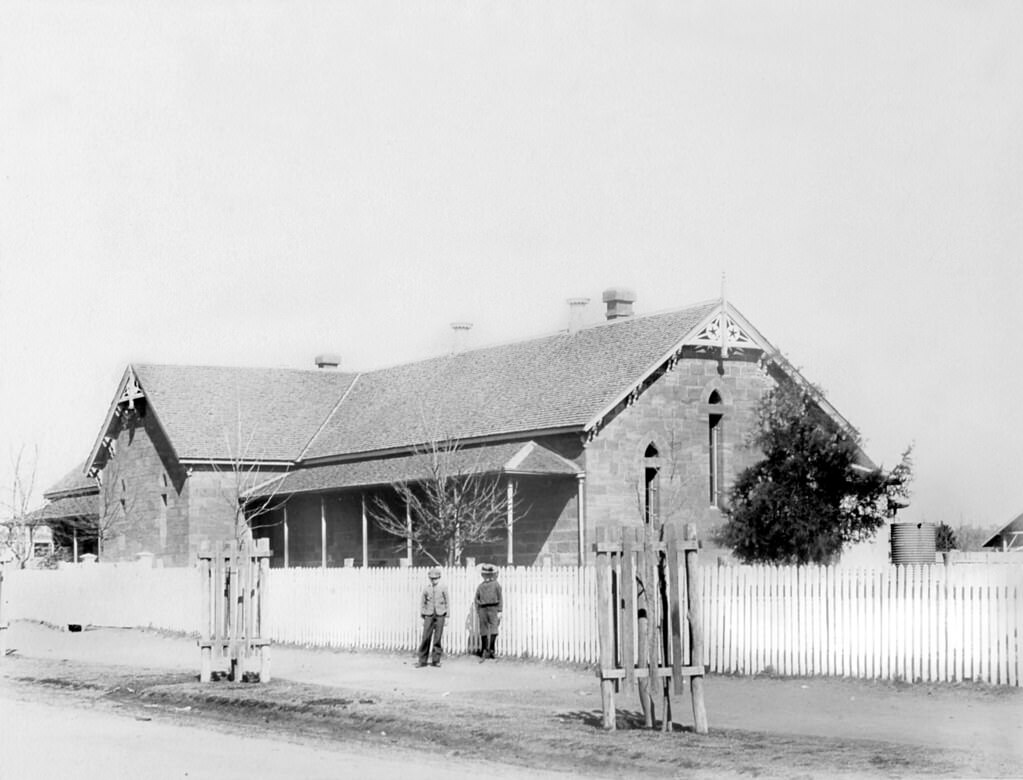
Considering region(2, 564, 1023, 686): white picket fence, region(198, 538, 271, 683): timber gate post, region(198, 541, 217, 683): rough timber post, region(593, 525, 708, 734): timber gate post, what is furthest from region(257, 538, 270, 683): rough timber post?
region(593, 525, 708, 734): timber gate post

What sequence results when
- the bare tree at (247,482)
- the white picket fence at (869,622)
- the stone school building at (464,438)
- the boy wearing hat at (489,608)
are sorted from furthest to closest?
the bare tree at (247,482) < the stone school building at (464,438) < the boy wearing hat at (489,608) < the white picket fence at (869,622)

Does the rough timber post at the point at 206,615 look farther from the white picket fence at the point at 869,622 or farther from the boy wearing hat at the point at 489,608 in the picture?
the white picket fence at the point at 869,622

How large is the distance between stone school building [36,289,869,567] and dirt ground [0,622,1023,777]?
9.06 meters

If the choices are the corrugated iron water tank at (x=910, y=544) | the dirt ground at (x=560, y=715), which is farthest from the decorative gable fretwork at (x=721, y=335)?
the dirt ground at (x=560, y=715)

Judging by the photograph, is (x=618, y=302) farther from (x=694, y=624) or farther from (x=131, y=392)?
(x=694, y=624)

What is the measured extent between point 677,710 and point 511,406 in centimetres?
2147

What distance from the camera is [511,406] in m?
37.4

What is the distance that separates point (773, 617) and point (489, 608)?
5.01 meters

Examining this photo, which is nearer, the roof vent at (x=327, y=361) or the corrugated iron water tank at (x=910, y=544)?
the corrugated iron water tank at (x=910, y=544)

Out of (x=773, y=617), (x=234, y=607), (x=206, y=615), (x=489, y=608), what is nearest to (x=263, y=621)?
(x=234, y=607)

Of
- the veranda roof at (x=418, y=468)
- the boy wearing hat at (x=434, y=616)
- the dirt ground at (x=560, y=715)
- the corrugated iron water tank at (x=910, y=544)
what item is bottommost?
the dirt ground at (x=560, y=715)

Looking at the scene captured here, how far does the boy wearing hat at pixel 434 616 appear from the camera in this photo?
891 inches

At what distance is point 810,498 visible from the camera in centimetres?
3106

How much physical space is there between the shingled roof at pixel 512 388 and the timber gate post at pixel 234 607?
14332 millimetres
